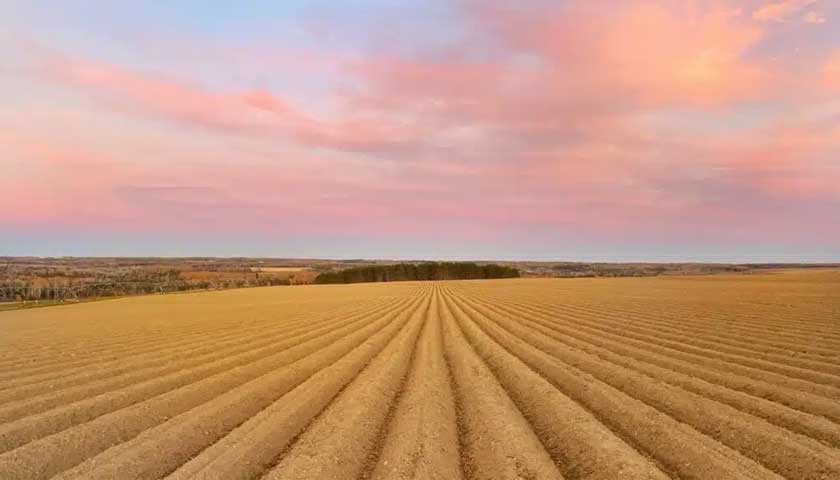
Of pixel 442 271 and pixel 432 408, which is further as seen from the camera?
pixel 442 271

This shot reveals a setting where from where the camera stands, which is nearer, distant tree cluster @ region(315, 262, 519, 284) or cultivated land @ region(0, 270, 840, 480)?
cultivated land @ region(0, 270, 840, 480)

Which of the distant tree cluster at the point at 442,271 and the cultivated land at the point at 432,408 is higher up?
the distant tree cluster at the point at 442,271

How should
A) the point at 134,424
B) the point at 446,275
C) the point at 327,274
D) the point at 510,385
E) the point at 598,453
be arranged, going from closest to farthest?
the point at 598,453
the point at 134,424
the point at 510,385
the point at 327,274
the point at 446,275

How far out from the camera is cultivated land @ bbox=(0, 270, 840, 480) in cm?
634

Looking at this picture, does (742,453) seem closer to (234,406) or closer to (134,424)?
(234,406)

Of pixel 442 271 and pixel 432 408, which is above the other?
pixel 442 271

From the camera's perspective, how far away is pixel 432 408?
8734 millimetres

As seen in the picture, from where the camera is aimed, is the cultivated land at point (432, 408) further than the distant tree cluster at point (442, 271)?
No

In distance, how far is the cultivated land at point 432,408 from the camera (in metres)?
6.34

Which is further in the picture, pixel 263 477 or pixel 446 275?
pixel 446 275

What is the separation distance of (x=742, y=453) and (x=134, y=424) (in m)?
8.77

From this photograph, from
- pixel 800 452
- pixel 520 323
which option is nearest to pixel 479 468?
pixel 800 452

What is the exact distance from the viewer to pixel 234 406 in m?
9.17

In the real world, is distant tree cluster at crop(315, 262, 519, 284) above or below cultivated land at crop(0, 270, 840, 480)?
above
